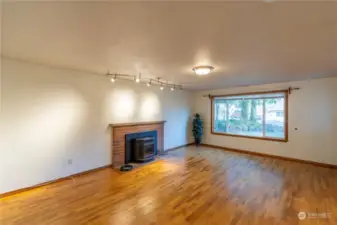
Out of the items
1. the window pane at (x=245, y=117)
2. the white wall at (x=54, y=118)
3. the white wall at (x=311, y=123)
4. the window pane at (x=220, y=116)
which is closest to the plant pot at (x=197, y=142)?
the window pane at (x=220, y=116)

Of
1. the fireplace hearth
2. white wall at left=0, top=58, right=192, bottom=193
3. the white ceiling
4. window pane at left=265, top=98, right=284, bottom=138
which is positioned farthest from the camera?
window pane at left=265, top=98, right=284, bottom=138

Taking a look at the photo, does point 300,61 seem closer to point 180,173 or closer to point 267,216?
point 267,216

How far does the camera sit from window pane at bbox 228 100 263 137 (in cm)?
620

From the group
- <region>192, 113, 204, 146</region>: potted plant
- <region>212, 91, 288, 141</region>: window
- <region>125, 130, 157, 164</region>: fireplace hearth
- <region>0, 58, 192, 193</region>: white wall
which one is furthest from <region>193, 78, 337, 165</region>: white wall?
<region>0, 58, 192, 193</region>: white wall

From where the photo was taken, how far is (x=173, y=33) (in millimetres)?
2082

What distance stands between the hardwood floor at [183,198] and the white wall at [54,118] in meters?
0.37

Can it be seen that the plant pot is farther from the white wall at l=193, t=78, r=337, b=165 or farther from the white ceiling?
the white ceiling

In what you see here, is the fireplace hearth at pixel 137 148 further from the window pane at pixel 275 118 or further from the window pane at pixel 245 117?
the window pane at pixel 275 118

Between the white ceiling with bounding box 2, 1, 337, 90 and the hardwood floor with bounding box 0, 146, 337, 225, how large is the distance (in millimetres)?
2303

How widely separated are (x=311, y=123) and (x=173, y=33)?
499cm

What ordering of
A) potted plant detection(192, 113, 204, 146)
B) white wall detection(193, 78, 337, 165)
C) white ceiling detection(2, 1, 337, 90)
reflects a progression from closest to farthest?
white ceiling detection(2, 1, 337, 90) < white wall detection(193, 78, 337, 165) < potted plant detection(192, 113, 204, 146)

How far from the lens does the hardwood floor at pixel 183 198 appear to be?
249 centimetres

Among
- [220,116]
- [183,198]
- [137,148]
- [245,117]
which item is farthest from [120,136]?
[245,117]

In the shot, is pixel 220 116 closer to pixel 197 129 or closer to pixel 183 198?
pixel 197 129
